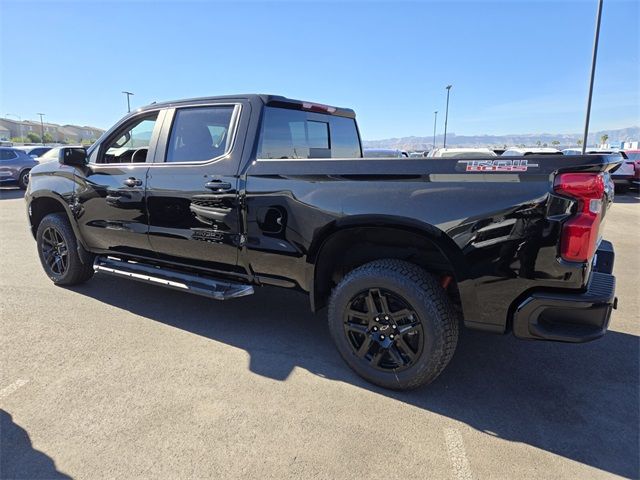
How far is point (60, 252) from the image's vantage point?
478cm

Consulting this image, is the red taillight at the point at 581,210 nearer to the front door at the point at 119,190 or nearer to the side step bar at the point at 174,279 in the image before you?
the side step bar at the point at 174,279

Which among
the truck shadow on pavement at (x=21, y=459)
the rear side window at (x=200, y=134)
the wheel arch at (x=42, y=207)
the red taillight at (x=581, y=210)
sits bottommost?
the truck shadow on pavement at (x=21, y=459)

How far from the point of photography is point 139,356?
330 centimetres

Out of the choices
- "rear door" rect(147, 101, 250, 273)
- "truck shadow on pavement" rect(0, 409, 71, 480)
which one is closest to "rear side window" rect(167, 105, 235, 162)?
"rear door" rect(147, 101, 250, 273)

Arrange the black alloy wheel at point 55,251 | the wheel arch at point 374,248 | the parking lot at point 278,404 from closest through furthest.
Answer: the parking lot at point 278,404 → the wheel arch at point 374,248 → the black alloy wheel at point 55,251

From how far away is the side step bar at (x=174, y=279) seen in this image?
3400 mm

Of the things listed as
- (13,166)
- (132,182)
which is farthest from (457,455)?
(13,166)

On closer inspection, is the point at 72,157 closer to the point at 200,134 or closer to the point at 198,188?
the point at 200,134

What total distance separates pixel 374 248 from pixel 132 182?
2238 mm

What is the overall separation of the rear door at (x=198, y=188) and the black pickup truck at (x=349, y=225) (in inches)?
0.5

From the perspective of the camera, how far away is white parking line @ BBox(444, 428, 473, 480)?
216cm

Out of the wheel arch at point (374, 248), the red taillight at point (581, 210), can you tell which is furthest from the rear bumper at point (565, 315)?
the wheel arch at point (374, 248)

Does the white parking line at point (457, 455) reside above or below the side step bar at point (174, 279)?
below

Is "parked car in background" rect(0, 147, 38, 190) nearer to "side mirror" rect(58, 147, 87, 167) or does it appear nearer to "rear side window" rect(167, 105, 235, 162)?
"side mirror" rect(58, 147, 87, 167)
